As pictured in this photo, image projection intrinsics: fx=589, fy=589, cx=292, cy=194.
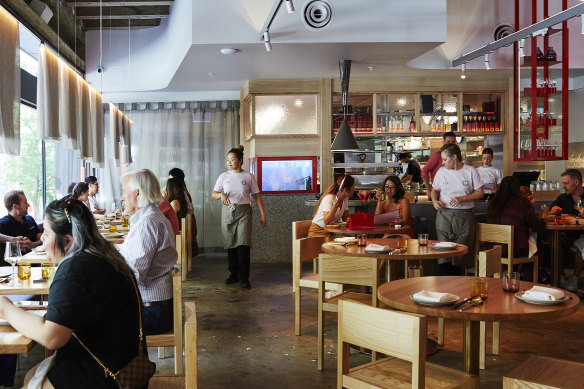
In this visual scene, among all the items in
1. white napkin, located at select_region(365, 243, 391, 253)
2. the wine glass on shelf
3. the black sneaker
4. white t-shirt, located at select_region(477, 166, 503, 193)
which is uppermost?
white t-shirt, located at select_region(477, 166, 503, 193)

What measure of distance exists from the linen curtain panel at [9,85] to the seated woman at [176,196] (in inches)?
108

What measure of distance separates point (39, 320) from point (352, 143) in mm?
6516

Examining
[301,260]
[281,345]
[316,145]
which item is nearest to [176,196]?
[316,145]

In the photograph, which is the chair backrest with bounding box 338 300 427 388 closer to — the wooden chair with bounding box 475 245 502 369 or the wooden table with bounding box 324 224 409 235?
the wooden chair with bounding box 475 245 502 369

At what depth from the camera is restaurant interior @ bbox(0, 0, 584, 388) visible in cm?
333

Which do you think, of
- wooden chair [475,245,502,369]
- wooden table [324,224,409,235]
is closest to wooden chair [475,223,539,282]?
wooden table [324,224,409,235]

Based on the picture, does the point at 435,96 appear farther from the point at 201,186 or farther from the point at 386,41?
the point at 201,186

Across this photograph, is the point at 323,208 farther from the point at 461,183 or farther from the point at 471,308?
the point at 471,308

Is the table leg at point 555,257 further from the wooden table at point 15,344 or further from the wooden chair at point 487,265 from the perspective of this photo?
the wooden table at point 15,344

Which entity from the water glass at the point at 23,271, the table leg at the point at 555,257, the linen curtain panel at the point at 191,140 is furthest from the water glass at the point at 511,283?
the linen curtain panel at the point at 191,140

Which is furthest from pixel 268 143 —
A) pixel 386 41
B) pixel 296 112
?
pixel 386 41

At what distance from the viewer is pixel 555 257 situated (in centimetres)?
671

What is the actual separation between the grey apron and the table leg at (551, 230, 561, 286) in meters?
3.54

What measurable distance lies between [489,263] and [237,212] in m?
3.98
